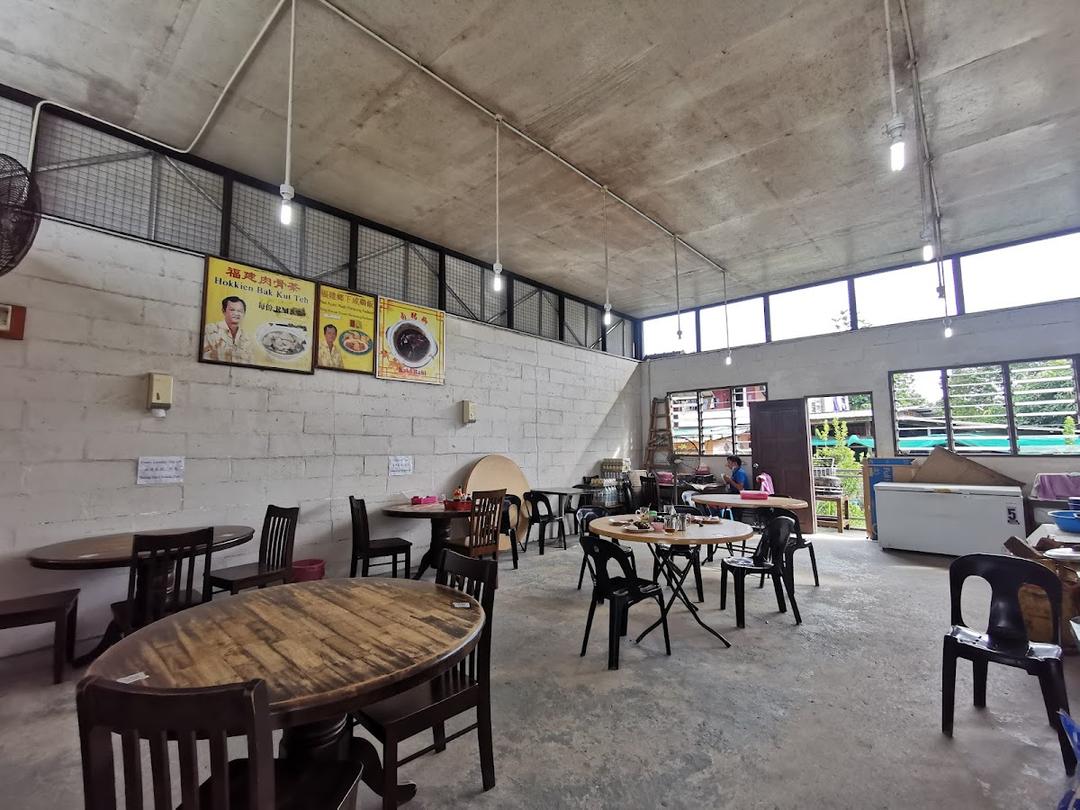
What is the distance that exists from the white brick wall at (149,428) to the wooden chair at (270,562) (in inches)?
23.7

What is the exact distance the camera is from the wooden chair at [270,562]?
3271 mm

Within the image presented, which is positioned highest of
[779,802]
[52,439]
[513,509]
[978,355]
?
[978,355]

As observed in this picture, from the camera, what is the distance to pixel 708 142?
4.14m

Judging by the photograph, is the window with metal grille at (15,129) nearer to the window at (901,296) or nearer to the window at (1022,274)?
the window at (901,296)

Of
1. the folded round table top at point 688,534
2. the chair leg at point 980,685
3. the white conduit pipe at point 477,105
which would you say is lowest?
A: the chair leg at point 980,685

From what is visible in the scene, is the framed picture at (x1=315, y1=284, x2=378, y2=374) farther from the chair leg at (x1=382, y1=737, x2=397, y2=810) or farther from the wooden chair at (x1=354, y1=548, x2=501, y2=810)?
the chair leg at (x1=382, y1=737, x2=397, y2=810)

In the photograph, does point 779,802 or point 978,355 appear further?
point 978,355

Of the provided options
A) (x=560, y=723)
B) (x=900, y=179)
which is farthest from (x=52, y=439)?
(x=900, y=179)

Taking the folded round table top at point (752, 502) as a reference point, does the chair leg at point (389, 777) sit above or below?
below

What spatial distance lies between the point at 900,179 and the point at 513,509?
18.2 feet

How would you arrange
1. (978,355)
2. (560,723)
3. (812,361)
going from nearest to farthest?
(560,723)
(978,355)
(812,361)

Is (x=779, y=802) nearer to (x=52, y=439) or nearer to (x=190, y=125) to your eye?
(x=52, y=439)

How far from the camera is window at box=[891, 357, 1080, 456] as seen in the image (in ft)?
19.0

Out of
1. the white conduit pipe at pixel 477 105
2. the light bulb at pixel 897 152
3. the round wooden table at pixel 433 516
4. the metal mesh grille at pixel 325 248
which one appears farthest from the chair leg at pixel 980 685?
the metal mesh grille at pixel 325 248
